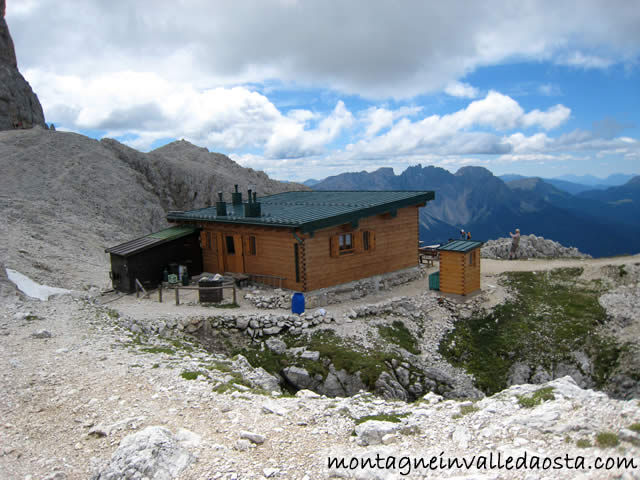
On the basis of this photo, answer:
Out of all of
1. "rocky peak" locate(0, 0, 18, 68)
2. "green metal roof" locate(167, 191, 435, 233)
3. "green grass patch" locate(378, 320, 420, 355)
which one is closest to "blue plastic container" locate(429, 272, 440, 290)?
"green metal roof" locate(167, 191, 435, 233)

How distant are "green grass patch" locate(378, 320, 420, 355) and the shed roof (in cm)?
1132

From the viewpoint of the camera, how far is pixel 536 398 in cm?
758

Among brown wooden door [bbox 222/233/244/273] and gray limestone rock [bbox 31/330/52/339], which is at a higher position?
brown wooden door [bbox 222/233/244/273]

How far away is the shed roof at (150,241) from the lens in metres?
20.5

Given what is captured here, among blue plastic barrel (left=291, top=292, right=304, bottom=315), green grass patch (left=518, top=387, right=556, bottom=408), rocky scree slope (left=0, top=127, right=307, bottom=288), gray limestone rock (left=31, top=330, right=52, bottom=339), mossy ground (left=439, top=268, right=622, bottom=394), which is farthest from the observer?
rocky scree slope (left=0, top=127, right=307, bottom=288)

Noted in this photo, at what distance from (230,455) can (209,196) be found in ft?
187

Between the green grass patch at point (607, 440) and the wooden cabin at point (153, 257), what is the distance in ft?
62.4

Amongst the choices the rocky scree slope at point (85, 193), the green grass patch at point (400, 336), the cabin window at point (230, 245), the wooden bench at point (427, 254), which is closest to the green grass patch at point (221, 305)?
the cabin window at point (230, 245)

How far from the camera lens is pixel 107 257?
2972 cm

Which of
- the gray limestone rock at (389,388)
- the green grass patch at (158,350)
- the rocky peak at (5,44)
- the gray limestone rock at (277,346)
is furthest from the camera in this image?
the rocky peak at (5,44)

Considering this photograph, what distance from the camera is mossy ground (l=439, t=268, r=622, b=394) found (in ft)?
54.7

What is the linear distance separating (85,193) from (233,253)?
29.4 metres

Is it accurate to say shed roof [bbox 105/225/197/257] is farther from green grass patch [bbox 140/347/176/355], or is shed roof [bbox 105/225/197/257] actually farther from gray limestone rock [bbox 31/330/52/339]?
green grass patch [bbox 140/347/176/355]

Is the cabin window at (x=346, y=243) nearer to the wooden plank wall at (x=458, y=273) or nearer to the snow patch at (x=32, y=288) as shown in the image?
the wooden plank wall at (x=458, y=273)
